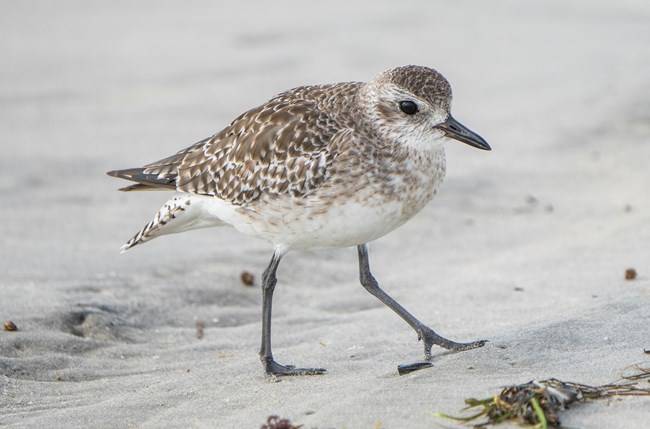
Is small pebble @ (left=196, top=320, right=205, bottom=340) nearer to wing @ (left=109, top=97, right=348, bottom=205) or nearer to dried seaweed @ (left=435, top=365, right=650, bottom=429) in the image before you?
wing @ (left=109, top=97, right=348, bottom=205)

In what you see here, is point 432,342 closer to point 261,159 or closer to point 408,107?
point 408,107

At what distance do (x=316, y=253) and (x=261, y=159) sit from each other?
269 centimetres

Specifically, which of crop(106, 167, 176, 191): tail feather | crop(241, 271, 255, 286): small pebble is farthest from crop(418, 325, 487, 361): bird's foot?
crop(241, 271, 255, 286): small pebble

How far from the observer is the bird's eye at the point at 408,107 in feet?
20.5

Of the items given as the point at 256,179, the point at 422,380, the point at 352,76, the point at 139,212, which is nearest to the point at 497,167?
the point at 352,76

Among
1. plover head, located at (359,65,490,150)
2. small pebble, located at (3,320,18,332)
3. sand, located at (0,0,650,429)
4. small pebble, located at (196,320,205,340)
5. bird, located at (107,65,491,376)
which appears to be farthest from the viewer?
small pebble, located at (196,320,205,340)

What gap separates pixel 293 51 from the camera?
14.2 m

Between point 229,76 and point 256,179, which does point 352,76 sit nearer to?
point 229,76

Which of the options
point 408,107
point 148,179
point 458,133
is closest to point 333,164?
point 408,107

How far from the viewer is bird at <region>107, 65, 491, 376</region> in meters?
6.12

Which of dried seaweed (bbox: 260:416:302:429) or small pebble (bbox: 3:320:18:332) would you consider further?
small pebble (bbox: 3:320:18:332)

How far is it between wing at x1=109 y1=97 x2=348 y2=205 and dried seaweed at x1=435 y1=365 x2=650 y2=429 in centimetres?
197

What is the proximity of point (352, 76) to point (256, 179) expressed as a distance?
6728 millimetres

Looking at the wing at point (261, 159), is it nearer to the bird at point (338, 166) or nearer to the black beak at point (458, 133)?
the bird at point (338, 166)
